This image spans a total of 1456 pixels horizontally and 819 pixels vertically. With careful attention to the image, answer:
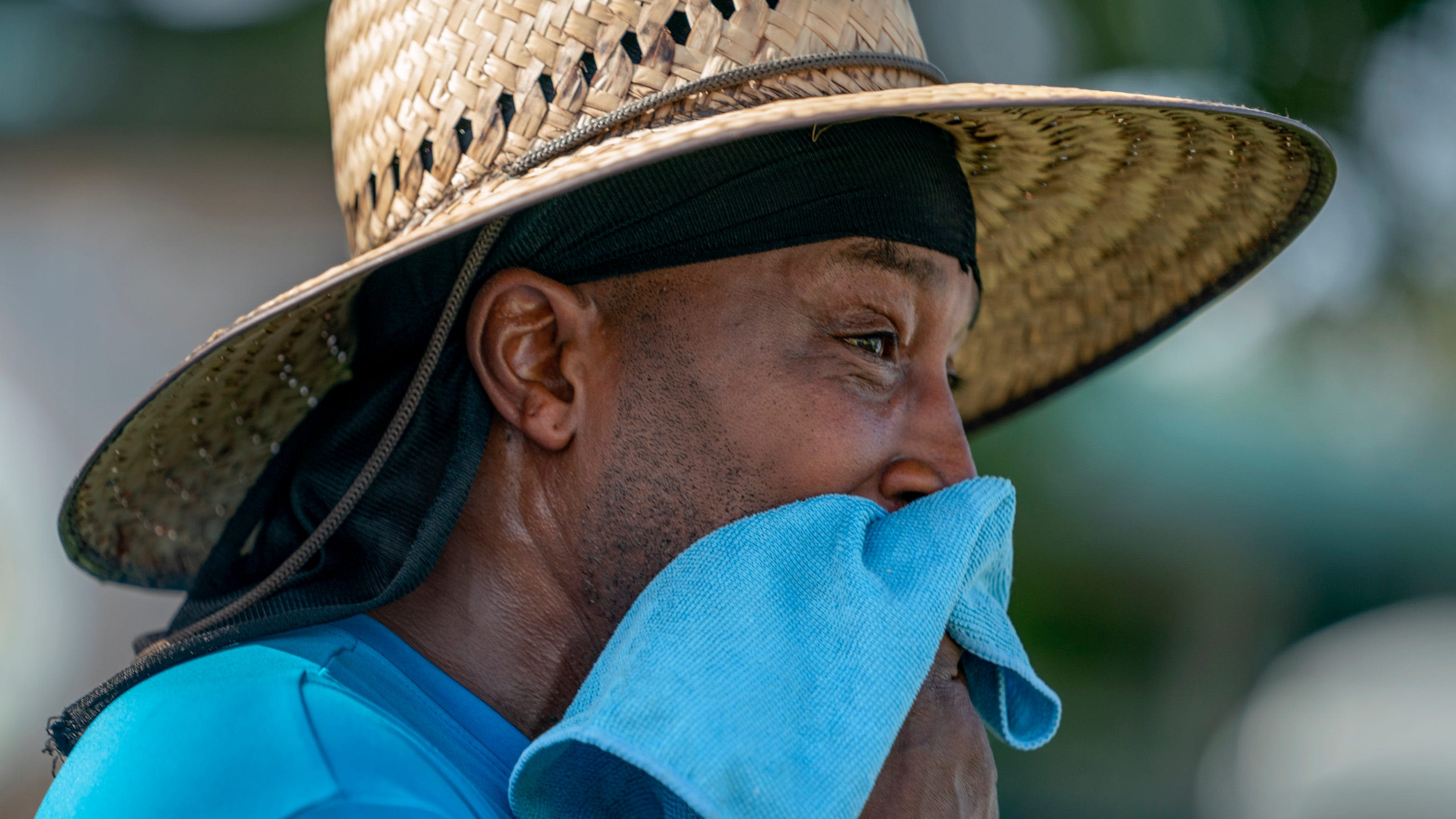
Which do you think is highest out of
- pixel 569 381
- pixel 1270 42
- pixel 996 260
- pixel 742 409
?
pixel 569 381

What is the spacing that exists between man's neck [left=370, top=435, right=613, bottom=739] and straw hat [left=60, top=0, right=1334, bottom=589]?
0.38 meters

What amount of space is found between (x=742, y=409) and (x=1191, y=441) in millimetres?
3402

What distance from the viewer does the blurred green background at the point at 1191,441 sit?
4199mm

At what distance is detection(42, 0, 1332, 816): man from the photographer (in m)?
1.25

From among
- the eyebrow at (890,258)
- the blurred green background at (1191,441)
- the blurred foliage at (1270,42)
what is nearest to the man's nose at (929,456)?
the eyebrow at (890,258)

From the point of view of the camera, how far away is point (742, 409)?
4.73 ft

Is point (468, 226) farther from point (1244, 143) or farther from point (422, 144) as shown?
point (1244, 143)

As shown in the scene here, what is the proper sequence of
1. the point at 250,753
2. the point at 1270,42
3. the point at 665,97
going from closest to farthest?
the point at 250,753
the point at 665,97
the point at 1270,42

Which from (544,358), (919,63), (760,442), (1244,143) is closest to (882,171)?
(919,63)

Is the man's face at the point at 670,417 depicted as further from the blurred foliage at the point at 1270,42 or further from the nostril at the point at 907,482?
the blurred foliage at the point at 1270,42

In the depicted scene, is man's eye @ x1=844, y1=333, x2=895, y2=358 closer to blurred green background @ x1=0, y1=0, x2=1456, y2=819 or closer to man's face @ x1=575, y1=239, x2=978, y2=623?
man's face @ x1=575, y1=239, x2=978, y2=623

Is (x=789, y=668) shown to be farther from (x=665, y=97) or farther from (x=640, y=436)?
(x=665, y=97)

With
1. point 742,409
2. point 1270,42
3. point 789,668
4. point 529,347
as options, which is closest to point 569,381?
point 529,347

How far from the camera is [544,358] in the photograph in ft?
4.88
